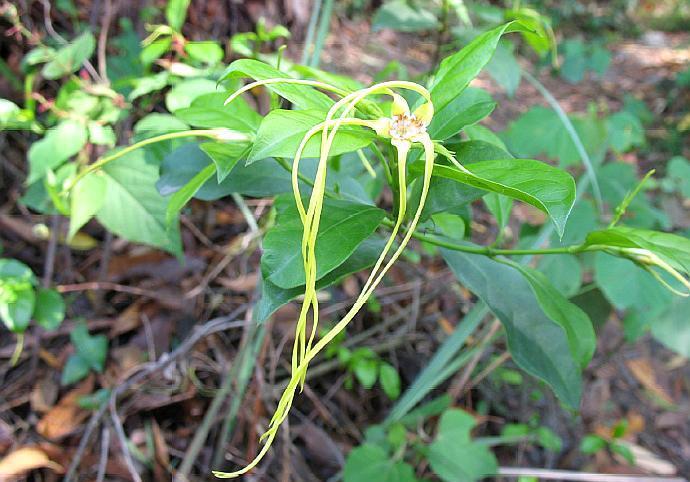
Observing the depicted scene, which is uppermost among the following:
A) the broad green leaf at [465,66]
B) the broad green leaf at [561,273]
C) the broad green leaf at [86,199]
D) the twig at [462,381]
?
the broad green leaf at [465,66]

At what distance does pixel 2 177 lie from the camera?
1298 millimetres

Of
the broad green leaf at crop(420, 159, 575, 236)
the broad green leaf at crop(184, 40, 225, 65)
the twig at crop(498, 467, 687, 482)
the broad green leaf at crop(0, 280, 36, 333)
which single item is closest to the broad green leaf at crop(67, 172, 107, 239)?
the broad green leaf at crop(0, 280, 36, 333)

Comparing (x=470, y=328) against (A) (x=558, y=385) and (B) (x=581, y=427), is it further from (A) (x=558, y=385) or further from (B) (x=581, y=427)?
(B) (x=581, y=427)

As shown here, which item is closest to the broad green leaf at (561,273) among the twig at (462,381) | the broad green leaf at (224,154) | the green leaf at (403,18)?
the twig at (462,381)

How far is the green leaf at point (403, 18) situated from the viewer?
105 centimetres

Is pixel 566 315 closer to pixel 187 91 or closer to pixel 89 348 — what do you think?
pixel 187 91

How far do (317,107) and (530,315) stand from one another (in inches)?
13.4

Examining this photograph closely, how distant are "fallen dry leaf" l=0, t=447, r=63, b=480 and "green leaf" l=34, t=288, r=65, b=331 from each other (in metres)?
0.21

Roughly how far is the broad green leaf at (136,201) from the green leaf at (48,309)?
208 mm

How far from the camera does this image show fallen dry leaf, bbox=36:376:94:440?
3.35 feet

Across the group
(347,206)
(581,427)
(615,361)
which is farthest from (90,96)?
(615,361)

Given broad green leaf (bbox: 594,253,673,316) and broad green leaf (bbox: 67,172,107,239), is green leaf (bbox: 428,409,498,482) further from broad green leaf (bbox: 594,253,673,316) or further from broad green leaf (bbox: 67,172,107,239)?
broad green leaf (bbox: 67,172,107,239)

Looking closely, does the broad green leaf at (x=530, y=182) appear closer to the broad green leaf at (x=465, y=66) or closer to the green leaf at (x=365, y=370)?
the broad green leaf at (x=465, y=66)

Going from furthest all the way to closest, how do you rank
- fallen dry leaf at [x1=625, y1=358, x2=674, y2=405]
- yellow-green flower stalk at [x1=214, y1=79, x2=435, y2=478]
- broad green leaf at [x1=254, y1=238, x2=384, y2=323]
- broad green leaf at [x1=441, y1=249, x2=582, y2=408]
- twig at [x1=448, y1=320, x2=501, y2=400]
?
1. fallen dry leaf at [x1=625, y1=358, x2=674, y2=405]
2. twig at [x1=448, y1=320, x2=501, y2=400]
3. broad green leaf at [x1=441, y1=249, x2=582, y2=408]
4. broad green leaf at [x1=254, y1=238, x2=384, y2=323]
5. yellow-green flower stalk at [x1=214, y1=79, x2=435, y2=478]
